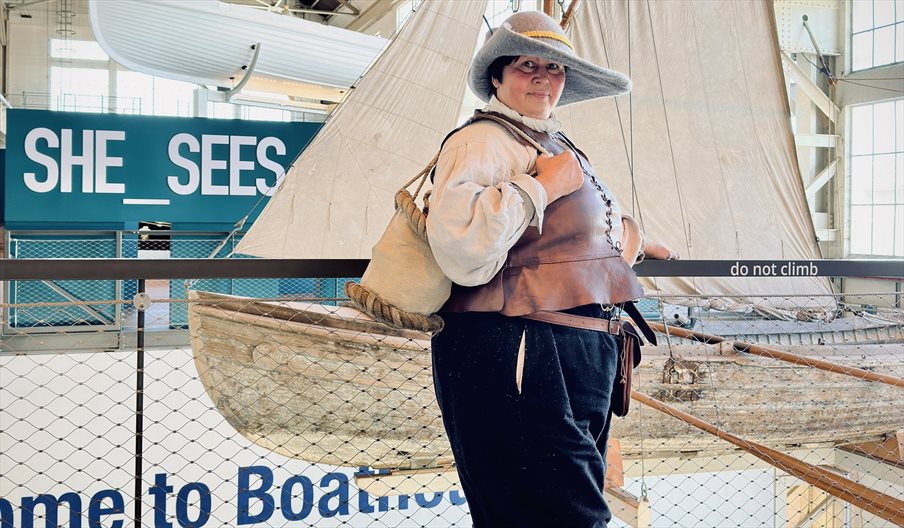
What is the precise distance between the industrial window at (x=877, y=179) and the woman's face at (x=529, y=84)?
32.3 ft

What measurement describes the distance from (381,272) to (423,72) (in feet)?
13.4

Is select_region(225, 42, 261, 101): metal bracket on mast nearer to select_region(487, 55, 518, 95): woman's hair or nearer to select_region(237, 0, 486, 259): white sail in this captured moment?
select_region(237, 0, 486, 259): white sail

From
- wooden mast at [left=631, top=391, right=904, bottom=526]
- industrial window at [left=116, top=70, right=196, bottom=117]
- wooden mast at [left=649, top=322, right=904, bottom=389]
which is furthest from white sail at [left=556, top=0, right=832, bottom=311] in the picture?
industrial window at [left=116, top=70, right=196, bottom=117]

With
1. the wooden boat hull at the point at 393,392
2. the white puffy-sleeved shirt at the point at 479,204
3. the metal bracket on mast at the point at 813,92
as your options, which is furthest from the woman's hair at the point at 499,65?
the metal bracket on mast at the point at 813,92

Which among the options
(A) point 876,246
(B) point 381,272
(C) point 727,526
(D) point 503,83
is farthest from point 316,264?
(A) point 876,246

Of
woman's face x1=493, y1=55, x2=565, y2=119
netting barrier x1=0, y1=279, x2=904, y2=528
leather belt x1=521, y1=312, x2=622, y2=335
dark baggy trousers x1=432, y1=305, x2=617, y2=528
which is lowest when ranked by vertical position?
netting barrier x1=0, y1=279, x2=904, y2=528

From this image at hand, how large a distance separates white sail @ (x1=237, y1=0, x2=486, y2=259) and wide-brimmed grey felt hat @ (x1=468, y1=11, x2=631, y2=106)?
3.64 m

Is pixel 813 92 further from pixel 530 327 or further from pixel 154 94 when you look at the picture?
pixel 530 327

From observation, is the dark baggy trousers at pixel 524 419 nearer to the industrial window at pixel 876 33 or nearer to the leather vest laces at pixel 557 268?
the leather vest laces at pixel 557 268

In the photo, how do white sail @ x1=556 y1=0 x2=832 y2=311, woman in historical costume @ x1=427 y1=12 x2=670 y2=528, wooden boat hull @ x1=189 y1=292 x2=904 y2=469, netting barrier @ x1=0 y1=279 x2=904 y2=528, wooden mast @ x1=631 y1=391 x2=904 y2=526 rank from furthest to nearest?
white sail @ x1=556 y1=0 x2=832 y2=311
wooden boat hull @ x1=189 y1=292 x2=904 y2=469
netting barrier @ x1=0 y1=279 x2=904 y2=528
wooden mast @ x1=631 y1=391 x2=904 y2=526
woman in historical costume @ x1=427 y1=12 x2=670 y2=528

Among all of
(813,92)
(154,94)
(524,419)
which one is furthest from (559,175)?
(154,94)

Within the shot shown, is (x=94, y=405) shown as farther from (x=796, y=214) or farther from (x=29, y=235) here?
(x=796, y=214)

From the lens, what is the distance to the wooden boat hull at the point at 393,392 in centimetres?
406

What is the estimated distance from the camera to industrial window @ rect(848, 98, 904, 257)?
9.80m
